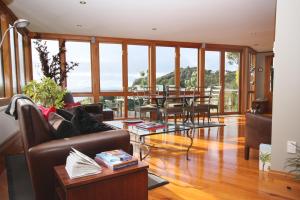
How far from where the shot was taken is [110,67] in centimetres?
646

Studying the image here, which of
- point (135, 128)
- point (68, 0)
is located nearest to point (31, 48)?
point (68, 0)

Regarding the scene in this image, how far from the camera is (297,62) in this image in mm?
2395

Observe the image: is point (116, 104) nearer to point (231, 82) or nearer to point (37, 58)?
point (37, 58)

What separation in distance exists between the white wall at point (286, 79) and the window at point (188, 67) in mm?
4703

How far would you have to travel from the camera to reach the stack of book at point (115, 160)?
4.87ft

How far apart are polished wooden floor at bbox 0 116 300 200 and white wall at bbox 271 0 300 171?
36cm

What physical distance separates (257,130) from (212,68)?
4.83 meters

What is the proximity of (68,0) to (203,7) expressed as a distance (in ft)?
7.20

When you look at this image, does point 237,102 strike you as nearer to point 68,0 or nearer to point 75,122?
point 68,0

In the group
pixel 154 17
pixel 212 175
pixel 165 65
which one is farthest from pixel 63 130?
pixel 165 65

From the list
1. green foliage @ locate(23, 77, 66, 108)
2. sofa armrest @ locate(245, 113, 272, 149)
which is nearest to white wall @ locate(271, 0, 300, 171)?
sofa armrest @ locate(245, 113, 272, 149)

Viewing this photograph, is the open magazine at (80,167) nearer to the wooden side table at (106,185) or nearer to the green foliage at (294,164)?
the wooden side table at (106,185)

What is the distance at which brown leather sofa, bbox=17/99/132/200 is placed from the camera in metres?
1.57

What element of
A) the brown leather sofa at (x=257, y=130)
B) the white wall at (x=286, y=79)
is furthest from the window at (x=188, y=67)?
the white wall at (x=286, y=79)
